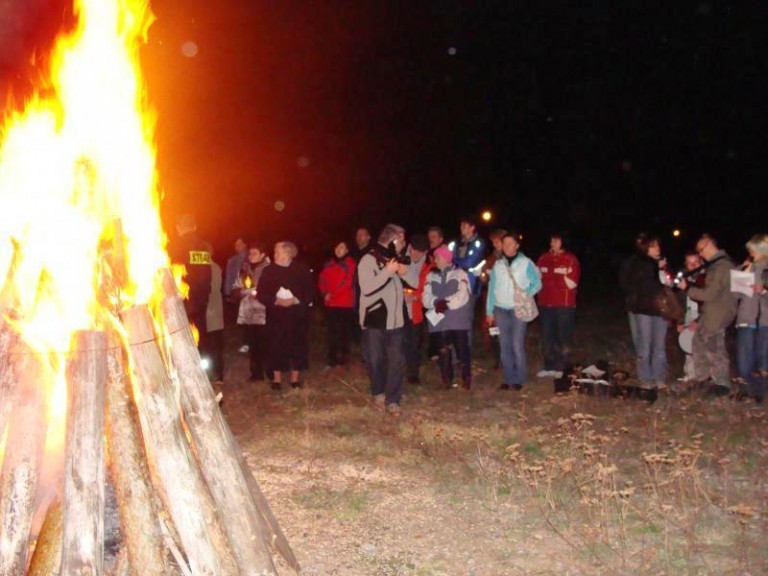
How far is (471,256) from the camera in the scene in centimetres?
1050

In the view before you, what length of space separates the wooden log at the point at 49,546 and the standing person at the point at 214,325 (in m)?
5.59

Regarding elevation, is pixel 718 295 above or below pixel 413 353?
above

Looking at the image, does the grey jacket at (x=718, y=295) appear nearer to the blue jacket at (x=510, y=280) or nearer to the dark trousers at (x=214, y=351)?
the blue jacket at (x=510, y=280)

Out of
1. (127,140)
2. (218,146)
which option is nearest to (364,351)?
(127,140)

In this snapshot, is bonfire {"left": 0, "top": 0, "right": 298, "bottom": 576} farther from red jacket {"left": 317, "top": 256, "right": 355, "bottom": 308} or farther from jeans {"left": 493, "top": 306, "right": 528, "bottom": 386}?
red jacket {"left": 317, "top": 256, "right": 355, "bottom": 308}

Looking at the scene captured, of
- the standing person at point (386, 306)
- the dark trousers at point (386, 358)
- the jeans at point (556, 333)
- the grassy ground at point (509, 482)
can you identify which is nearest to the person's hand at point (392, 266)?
the standing person at point (386, 306)

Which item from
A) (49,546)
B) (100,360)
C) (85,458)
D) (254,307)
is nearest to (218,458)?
(85,458)

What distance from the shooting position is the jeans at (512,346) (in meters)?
9.44

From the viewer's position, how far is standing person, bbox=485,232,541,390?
370 inches

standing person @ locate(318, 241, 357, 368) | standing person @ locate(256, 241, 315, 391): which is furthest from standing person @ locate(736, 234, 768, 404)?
standing person @ locate(256, 241, 315, 391)

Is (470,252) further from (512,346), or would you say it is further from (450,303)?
(512,346)

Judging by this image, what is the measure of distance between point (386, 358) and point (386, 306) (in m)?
0.70

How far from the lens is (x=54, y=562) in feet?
12.6

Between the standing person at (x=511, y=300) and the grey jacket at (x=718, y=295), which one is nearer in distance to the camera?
the grey jacket at (x=718, y=295)
